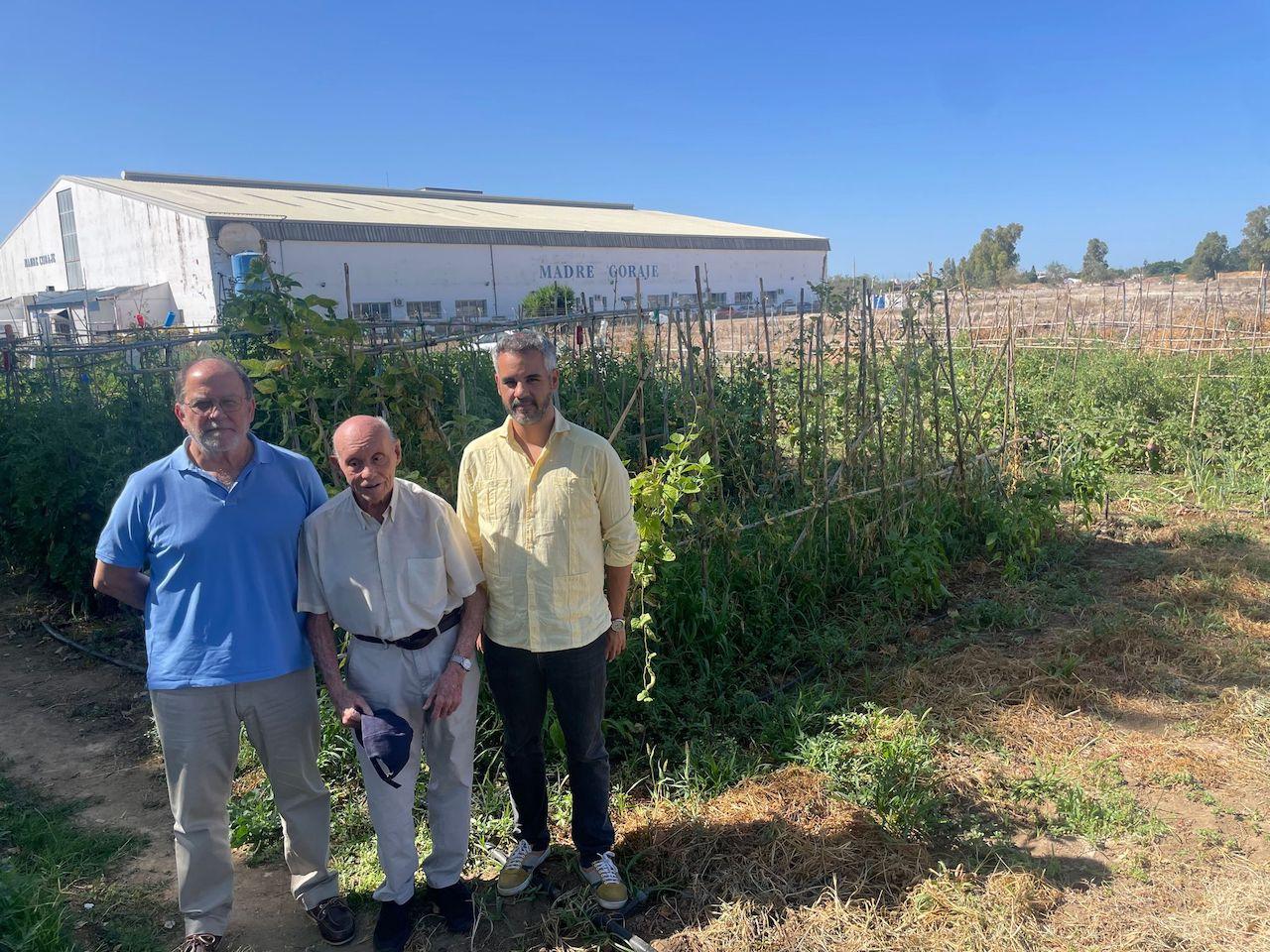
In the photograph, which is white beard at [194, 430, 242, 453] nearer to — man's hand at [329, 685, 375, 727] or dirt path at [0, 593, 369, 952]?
man's hand at [329, 685, 375, 727]

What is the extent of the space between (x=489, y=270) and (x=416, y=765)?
2986 cm

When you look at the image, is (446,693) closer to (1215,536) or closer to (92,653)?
(92,653)

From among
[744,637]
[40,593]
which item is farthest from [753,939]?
[40,593]

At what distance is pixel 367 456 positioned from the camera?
2395 millimetres

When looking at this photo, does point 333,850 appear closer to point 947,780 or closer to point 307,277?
point 947,780

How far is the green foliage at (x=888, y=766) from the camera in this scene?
10.0 ft

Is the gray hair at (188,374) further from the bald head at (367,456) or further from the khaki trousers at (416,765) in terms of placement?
the khaki trousers at (416,765)

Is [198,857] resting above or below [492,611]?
below

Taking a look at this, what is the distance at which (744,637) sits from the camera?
14.4ft

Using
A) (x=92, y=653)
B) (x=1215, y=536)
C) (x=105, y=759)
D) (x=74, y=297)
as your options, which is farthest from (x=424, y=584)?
(x=74, y=297)

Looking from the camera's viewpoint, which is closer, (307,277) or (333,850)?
(333,850)

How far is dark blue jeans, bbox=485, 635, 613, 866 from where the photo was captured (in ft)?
8.59

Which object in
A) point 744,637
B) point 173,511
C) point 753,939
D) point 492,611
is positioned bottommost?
point 753,939

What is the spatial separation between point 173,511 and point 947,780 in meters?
2.89
